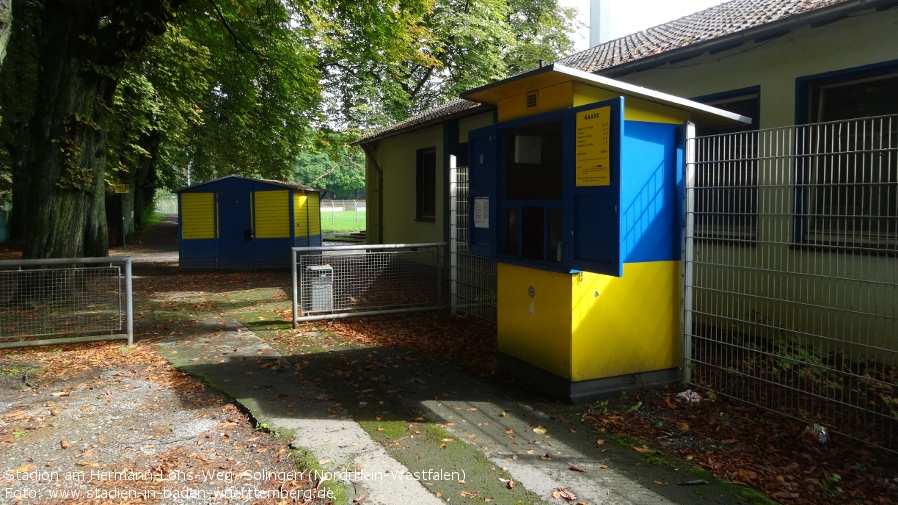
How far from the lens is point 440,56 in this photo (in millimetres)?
26031

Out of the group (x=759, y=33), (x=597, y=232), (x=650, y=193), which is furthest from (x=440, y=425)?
(x=759, y=33)

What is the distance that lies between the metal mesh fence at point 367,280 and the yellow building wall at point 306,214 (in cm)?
738

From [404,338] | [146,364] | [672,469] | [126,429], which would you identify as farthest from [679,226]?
[146,364]

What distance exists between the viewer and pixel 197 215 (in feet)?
52.5

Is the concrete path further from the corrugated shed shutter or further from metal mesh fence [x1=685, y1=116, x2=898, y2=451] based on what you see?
the corrugated shed shutter

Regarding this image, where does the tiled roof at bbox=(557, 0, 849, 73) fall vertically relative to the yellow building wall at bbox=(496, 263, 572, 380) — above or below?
above

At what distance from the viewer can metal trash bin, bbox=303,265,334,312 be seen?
9008mm

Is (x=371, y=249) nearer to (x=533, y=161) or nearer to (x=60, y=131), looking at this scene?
(x=533, y=161)

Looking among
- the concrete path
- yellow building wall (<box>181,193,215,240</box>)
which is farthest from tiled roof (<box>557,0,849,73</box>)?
yellow building wall (<box>181,193,215,240</box>)

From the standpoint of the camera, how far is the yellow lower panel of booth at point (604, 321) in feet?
17.0

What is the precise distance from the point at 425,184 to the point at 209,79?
6568 millimetres

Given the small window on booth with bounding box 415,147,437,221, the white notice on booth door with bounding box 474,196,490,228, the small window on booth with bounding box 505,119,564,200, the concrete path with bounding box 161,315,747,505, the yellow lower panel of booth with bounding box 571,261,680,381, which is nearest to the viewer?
the concrete path with bounding box 161,315,747,505

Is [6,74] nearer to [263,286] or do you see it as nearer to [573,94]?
[263,286]

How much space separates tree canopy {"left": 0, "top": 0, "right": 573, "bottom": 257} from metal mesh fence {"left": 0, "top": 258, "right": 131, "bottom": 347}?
2753mm
